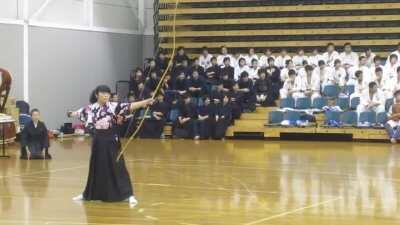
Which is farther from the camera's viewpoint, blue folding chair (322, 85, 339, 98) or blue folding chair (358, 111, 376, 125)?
blue folding chair (322, 85, 339, 98)

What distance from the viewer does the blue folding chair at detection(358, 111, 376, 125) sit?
Answer: 2114 centimetres

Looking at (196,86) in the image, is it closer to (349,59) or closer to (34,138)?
(349,59)

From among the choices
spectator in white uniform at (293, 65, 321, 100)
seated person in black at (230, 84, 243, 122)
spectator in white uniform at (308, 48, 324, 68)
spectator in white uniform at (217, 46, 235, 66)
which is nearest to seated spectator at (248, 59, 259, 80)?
spectator in white uniform at (217, 46, 235, 66)

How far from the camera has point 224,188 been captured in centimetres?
1129

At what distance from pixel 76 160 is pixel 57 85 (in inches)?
359

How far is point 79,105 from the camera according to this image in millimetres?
25625

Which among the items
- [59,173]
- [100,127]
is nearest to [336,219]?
[100,127]

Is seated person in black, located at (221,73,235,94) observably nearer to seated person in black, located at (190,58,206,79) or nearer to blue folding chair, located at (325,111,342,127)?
seated person in black, located at (190,58,206,79)

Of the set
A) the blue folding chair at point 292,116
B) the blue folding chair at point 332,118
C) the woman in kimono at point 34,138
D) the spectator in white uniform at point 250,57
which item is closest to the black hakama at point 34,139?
the woman in kimono at point 34,138

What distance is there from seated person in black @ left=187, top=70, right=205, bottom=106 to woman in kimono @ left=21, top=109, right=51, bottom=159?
27.1 ft

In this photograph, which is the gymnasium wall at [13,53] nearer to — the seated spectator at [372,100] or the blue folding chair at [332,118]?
the blue folding chair at [332,118]

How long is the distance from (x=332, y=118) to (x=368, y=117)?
1.01 metres

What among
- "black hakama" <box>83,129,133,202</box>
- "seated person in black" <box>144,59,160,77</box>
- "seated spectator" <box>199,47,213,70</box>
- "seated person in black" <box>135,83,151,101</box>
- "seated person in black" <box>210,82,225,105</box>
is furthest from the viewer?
"seated spectator" <box>199,47,213,70</box>

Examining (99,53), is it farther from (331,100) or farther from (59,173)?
(59,173)
